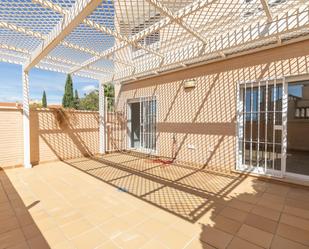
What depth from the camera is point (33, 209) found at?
8.65ft

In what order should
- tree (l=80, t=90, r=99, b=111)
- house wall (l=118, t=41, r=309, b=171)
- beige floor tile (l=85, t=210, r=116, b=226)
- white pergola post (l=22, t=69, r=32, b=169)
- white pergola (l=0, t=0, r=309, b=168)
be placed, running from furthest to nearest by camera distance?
1. tree (l=80, t=90, r=99, b=111)
2. white pergola post (l=22, t=69, r=32, b=169)
3. house wall (l=118, t=41, r=309, b=171)
4. white pergola (l=0, t=0, r=309, b=168)
5. beige floor tile (l=85, t=210, r=116, b=226)

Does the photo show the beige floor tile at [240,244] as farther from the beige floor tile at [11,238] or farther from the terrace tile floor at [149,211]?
the beige floor tile at [11,238]

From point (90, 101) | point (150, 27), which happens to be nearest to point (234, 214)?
point (150, 27)

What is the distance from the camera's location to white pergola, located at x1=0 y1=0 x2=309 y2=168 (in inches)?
100

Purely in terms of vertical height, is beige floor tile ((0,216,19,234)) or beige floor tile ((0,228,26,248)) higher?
beige floor tile ((0,216,19,234))

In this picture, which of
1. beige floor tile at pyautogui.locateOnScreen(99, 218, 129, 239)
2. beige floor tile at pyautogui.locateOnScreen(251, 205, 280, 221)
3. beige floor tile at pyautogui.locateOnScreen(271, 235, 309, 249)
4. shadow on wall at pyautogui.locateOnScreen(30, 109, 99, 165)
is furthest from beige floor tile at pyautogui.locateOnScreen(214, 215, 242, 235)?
shadow on wall at pyautogui.locateOnScreen(30, 109, 99, 165)

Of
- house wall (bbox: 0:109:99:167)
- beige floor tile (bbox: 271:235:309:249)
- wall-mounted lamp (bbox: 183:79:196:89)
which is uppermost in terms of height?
wall-mounted lamp (bbox: 183:79:196:89)

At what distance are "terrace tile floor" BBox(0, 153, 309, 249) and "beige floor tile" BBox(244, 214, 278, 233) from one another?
11mm

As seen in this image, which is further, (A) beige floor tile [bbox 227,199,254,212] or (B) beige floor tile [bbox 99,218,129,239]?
(A) beige floor tile [bbox 227,199,254,212]

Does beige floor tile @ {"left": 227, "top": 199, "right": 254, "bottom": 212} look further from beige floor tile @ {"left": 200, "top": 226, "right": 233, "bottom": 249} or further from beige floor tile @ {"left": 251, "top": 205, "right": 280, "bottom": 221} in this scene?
beige floor tile @ {"left": 200, "top": 226, "right": 233, "bottom": 249}

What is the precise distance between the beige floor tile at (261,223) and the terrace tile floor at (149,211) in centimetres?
1

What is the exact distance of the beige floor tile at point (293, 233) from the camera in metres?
1.97

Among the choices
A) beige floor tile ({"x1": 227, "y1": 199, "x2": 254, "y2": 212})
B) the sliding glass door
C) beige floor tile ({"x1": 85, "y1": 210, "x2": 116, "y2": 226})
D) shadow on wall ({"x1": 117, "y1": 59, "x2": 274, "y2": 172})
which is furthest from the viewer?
the sliding glass door

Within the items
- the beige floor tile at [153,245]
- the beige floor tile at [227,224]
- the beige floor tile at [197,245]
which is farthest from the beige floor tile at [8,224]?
the beige floor tile at [227,224]
